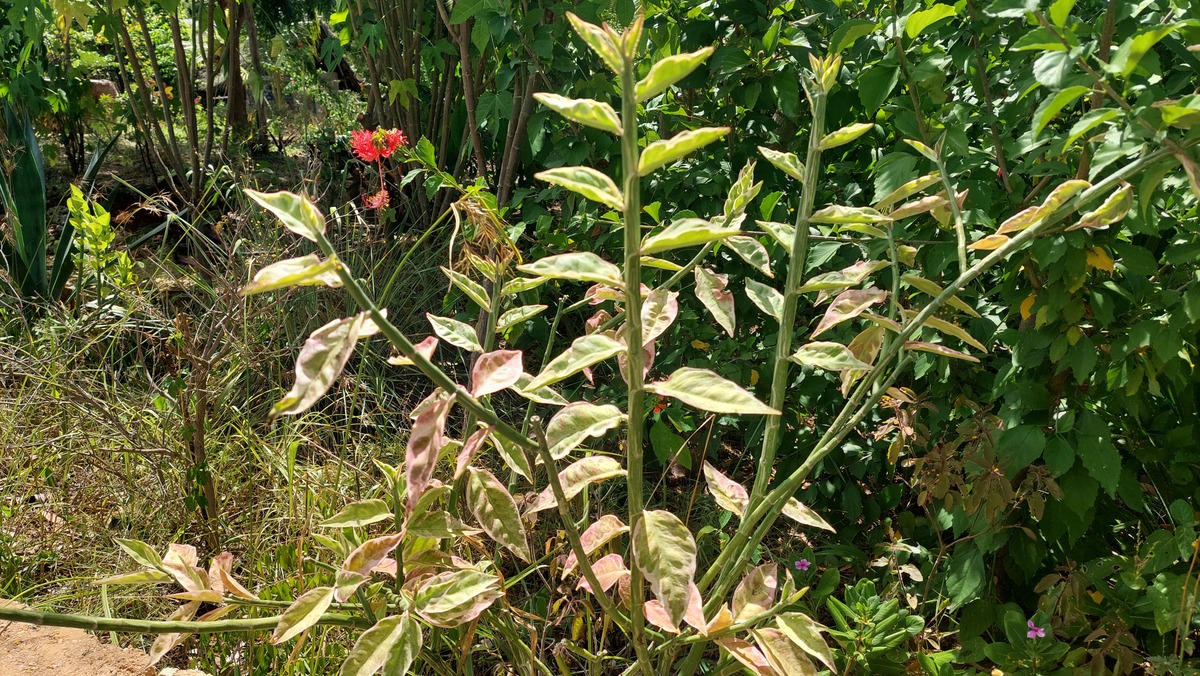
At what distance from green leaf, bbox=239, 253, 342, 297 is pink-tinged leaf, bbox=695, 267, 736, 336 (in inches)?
19.6

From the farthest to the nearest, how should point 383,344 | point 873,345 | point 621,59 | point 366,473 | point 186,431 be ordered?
point 383,344
point 366,473
point 186,431
point 873,345
point 621,59

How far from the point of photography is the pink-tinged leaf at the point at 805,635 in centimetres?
116

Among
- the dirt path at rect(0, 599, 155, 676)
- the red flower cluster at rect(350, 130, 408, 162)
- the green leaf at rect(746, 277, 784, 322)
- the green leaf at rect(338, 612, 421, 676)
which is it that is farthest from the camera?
the red flower cluster at rect(350, 130, 408, 162)

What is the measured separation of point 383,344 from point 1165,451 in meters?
2.17

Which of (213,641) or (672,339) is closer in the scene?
(213,641)

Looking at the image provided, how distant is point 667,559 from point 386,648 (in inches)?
13.0

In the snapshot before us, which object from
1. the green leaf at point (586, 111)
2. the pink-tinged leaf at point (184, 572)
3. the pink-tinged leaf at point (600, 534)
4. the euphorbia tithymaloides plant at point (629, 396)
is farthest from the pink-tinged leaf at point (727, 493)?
the pink-tinged leaf at point (184, 572)

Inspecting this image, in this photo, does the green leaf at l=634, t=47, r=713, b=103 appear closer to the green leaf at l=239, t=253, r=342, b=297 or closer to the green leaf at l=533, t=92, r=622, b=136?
the green leaf at l=533, t=92, r=622, b=136

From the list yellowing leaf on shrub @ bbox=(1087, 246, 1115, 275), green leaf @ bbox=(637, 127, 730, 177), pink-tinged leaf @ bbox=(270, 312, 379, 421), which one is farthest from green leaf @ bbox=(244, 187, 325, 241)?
yellowing leaf on shrub @ bbox=(1087, 246, 1115, 275)

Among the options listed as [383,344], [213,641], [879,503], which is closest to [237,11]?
[383,344]

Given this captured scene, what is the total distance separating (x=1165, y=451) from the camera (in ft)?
5.99

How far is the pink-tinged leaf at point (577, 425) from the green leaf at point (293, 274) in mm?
326

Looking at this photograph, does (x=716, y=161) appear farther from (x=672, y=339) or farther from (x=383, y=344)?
(x=383, y=344)

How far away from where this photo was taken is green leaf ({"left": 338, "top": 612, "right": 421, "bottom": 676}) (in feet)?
3.40
